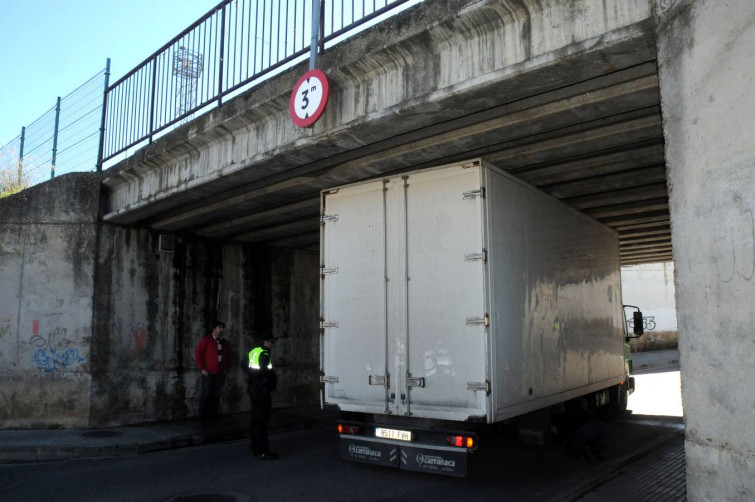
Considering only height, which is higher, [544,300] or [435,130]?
[435,130]

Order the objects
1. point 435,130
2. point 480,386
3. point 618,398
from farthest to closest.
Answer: point 618,398 → point 435,130 → point 480,386

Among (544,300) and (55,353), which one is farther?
(55,353)

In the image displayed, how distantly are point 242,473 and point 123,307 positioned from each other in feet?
16.6

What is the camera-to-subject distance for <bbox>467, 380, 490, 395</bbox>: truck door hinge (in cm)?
578

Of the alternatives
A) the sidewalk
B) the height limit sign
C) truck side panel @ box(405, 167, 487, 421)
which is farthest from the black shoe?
the height limit sign

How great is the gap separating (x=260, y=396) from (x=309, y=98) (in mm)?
4160

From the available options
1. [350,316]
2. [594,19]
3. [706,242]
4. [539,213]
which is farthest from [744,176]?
[350,316]

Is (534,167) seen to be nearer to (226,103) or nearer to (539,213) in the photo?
(539,213)

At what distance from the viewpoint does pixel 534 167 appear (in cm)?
773

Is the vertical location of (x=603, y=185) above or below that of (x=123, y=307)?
above

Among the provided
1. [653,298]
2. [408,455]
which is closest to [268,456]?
[408,455]

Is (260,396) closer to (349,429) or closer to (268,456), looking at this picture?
(268,456)

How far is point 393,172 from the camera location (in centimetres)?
820

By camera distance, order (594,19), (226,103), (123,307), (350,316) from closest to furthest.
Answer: (594,19), (350,316), (226,103), (123,307)
